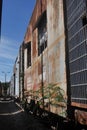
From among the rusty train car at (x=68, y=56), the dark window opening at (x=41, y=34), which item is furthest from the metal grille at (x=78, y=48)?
the dark window opening at (x=41, y=34)

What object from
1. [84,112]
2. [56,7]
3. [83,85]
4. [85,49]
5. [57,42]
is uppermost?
[56,7]

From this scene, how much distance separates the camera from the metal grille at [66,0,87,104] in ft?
24.5

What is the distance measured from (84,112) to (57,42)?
3836 mm

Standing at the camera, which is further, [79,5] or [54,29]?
[54,29]

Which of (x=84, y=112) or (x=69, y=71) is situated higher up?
(x=69, y=71)

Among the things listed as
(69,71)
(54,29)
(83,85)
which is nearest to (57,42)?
(54,29)

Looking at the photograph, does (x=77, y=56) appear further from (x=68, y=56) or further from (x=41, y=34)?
(x=41, y=34)

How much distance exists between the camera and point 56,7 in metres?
11.1

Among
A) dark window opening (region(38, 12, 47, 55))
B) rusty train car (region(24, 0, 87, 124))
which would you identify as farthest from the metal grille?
dark window opening (region(38, 12, 47, 55))

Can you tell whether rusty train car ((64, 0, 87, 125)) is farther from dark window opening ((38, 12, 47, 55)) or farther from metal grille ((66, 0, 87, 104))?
dark window opening ((38, 12, 47, 55))

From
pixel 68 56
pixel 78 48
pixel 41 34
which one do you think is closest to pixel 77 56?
pixel 78 48

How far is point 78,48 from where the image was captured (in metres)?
7.92

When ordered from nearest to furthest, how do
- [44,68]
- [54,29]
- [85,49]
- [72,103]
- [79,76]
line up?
[85,49]
[79,76]
[72,103]
[54,29]
[44,68]

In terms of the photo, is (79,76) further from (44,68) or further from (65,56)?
(44,68)
